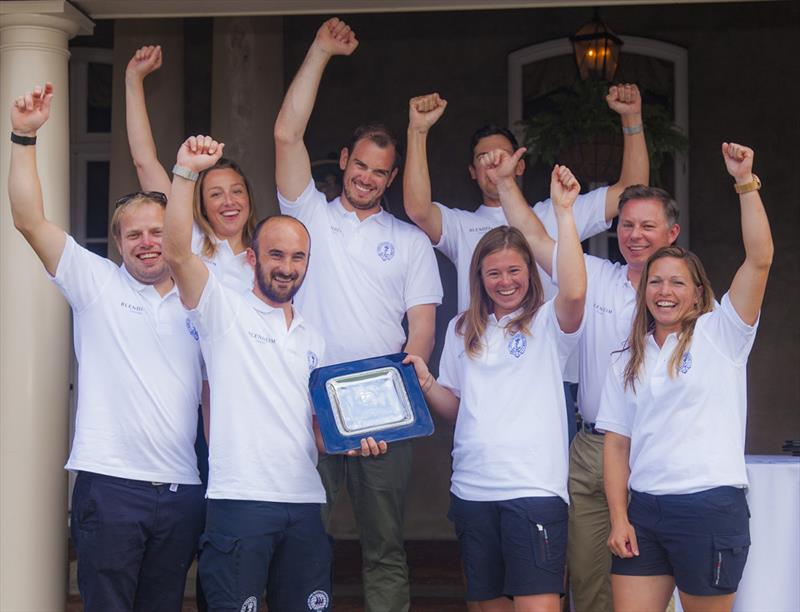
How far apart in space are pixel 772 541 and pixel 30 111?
3438 mm

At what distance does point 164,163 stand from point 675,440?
4724 millimetres

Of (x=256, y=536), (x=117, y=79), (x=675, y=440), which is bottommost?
(x=256, y=536)

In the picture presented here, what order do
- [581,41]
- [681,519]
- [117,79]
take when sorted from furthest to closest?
[117,79], [581,41], [681,519]

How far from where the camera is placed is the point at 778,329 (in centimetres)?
876

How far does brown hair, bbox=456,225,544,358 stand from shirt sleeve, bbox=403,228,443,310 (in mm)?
554

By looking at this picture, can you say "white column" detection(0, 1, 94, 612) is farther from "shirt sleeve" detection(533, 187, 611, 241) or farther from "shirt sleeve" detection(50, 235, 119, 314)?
"shirt sleeve" detection(533, 187, 611, 241)

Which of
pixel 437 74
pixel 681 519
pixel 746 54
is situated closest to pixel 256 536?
pixel 681 519

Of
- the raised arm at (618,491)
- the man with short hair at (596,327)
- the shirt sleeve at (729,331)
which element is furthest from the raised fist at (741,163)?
the raised arm at (618,491)

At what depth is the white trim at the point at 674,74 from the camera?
28.9 ft

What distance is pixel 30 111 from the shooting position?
4.66 m

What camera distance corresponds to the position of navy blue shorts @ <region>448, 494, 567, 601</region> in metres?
4.59

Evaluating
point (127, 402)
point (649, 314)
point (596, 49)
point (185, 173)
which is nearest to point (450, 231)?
point (649, 314)

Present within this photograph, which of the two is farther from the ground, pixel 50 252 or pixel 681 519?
pixel 50 252

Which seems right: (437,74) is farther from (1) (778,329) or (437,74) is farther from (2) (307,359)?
(2) (307,359)
